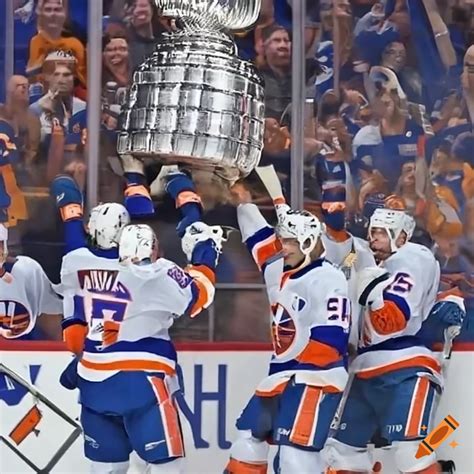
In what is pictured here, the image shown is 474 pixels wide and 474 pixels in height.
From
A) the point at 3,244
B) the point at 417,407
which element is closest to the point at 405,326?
the point at 417,407

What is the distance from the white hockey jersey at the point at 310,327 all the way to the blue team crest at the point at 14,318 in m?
0.57

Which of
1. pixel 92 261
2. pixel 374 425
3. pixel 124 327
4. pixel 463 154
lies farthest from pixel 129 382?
pixel 463 154

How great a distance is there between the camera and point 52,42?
95.4 inches

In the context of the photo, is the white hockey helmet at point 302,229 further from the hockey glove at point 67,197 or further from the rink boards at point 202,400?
the hockey glove at point 67,197

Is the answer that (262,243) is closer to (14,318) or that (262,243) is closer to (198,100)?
(198,100)

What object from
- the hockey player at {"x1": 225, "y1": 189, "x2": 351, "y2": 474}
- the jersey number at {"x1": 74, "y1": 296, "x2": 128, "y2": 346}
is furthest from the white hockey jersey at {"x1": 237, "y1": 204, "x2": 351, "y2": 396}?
the jersey number at {"x1": 74, "y1": 296, "x2": 128, "y2": 346}

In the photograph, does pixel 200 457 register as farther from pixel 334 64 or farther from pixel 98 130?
pixel 334 64

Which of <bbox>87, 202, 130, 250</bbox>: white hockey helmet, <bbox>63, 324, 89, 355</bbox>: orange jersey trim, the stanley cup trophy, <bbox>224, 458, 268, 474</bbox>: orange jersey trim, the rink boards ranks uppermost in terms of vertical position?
the stanley cup trophy

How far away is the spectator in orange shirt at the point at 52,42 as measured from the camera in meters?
2.42

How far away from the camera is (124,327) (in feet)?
7.27

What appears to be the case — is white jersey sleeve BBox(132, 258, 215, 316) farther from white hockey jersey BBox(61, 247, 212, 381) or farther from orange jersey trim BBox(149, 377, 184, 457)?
orange jersey trim BBox(149, 377, 184, 457)

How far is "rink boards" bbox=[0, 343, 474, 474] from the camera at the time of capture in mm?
2393

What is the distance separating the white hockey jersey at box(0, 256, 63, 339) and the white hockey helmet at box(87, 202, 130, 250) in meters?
0.21

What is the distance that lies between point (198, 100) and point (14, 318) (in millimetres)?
667
